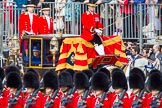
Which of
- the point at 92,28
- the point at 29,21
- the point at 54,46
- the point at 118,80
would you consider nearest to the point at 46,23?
the point at 29,21

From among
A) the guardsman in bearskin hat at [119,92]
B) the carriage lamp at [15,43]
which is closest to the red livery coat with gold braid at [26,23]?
the carriage lamp at [15,43]

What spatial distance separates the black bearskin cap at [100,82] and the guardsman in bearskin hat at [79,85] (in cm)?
22

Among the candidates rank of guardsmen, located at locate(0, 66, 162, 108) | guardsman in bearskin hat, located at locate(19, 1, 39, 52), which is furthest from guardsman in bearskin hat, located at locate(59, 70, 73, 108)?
guardsman in bearskin hat, located at locate(19, 1, 39, 52)

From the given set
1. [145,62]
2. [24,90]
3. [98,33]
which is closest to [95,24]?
[98,33]

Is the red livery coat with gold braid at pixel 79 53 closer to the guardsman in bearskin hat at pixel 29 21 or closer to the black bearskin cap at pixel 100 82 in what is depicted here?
the guardsman in bearskin hat at pixel 29 21

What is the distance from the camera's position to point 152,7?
26000 mm

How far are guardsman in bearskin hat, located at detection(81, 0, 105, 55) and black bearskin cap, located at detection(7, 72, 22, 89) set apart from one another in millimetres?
4650

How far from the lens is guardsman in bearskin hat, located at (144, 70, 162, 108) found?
17703mm

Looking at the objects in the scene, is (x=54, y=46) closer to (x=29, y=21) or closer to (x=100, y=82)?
(x=29, y=21)

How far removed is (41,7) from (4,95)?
736 centimetres

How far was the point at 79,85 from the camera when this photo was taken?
19500mm

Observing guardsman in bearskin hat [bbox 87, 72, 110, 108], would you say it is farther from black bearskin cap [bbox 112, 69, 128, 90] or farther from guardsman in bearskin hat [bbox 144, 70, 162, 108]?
guardsman in bearskin hat [bbox 144, 70, 162, 108]

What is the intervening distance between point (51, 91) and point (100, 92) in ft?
3.36

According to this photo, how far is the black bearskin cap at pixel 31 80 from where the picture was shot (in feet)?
64.6
